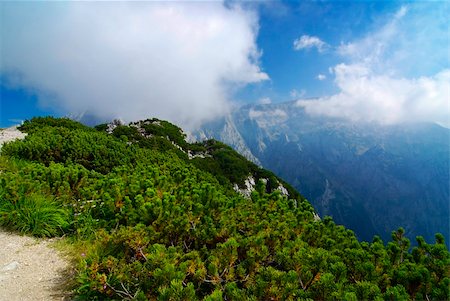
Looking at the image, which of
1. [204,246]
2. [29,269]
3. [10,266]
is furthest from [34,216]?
[204,246]

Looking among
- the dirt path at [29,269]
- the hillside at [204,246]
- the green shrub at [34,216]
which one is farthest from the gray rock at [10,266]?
the green shrub at [34,216]

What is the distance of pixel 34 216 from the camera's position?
287 inches

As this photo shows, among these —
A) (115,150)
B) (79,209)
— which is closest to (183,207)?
(79,209)

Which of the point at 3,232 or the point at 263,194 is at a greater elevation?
the point at 263,194

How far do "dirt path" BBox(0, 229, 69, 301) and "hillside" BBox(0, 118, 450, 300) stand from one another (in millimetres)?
317

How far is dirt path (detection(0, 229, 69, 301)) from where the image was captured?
5039mm

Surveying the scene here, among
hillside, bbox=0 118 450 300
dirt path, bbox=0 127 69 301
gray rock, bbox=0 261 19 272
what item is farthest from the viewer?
gray rock, bbox=0 261 19 272

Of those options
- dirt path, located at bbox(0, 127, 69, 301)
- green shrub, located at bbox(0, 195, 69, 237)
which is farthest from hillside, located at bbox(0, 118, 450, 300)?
dirt path, located at bbox(0, 127, 69, 301)

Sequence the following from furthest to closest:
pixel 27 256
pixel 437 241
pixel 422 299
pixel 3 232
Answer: pixel 3 232 < pixel 27 256 < pixel 437 241 < pixel 422 299

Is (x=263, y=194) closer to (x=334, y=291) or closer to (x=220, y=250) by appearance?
(x=220, y=250)

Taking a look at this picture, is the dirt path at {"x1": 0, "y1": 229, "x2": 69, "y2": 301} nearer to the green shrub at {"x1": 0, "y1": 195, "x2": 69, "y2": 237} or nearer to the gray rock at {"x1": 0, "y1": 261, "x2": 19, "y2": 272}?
the gray rock at {"x1": 0, "y1": 261, "x2": 19, "y2": 272}

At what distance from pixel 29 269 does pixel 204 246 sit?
10.9 ft

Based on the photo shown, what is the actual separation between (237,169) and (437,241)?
3918 centimetres

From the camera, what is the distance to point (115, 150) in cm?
1596
